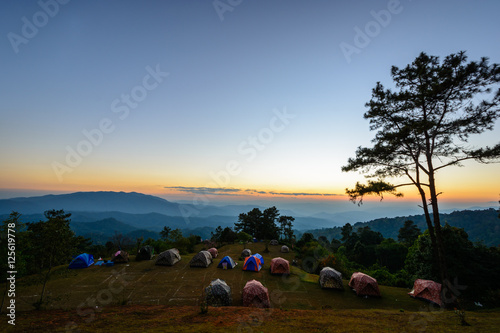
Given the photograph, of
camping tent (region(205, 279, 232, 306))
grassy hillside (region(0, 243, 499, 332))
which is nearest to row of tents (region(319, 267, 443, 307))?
grassy hillside (region(0, 243, 499, 332))

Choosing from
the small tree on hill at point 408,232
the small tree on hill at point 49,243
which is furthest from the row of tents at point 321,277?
the small tree on hill at point 408,232

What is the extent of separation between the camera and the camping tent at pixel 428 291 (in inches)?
533

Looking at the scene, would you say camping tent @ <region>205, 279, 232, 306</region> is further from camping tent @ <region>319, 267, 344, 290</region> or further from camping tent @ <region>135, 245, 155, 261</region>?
camping tent @ <region>135, 245, 155, 261</region>

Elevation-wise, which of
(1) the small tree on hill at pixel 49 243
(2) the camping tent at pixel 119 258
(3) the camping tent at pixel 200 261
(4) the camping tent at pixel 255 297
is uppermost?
(1) the small tree on hill at pixel 49 243

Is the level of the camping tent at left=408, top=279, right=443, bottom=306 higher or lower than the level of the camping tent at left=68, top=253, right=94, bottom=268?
higher

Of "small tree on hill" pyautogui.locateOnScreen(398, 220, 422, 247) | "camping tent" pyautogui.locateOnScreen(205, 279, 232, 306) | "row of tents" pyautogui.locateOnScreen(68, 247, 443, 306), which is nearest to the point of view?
"camping tent" pyautogui.locateOnScreen(205, 279, 232, 306)

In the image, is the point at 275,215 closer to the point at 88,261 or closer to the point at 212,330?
the point at 88,261

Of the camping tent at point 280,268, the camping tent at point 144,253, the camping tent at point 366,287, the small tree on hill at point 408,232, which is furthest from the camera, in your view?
the small tree on hill at point 408,232

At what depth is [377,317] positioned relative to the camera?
10758 millimetres

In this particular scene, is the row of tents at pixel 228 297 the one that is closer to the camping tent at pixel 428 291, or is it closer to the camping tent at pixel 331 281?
the camping tent at pixel 331 281

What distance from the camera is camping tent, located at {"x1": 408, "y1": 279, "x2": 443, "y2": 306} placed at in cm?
1354

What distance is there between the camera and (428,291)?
1407 cm

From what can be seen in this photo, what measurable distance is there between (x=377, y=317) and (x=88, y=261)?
90.2 ft

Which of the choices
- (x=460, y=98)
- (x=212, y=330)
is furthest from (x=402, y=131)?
(x=212, y=330)
